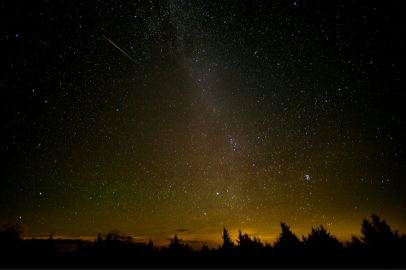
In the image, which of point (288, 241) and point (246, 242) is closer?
point (288, 241)

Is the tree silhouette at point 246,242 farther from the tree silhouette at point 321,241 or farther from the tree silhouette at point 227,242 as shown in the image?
the tree silhouette at point 321,241

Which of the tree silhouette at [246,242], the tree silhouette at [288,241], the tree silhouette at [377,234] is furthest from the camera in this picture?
the tree silhouette at [246,242]

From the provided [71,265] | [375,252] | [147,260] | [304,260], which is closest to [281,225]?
[304,260]

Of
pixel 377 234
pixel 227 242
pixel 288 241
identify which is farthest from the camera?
pixel 227 242

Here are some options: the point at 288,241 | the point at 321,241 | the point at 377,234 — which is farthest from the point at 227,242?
the point at 377,234

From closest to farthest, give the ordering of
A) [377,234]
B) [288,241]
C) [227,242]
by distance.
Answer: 1. [377,234]
2. [288,241]
3. [227,242]

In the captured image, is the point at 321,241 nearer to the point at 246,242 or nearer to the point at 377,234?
the point at 377,234

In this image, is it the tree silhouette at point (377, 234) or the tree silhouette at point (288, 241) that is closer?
the tree silhouette at point (377, 234)

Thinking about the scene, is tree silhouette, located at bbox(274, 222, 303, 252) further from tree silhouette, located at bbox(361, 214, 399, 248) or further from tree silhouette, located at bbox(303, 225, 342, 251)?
tree silhouette, located at bbox(361, 214, 399, 248)

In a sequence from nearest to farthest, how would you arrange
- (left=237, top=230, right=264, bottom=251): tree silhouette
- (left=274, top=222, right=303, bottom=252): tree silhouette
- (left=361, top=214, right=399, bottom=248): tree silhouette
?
1. (left=361, top=214, right=399, bottom=248): tree silhouette
2. (left=274, top=222, right=303, bottom=252): tree silhouette
3. (left=237, top=230, right=264, bottom=251): tree silhouette

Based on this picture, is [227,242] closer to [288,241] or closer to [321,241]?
[288,241]

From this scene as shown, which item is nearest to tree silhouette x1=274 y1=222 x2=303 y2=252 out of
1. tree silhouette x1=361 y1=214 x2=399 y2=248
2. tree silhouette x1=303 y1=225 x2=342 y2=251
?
tree silhouette x1=303 y1=225 x2=342 y2=251

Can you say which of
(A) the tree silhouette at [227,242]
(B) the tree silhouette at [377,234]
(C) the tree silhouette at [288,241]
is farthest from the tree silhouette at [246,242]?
(B) the tree silhouette at [377,234]

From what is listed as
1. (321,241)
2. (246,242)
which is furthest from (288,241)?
(246,242)
